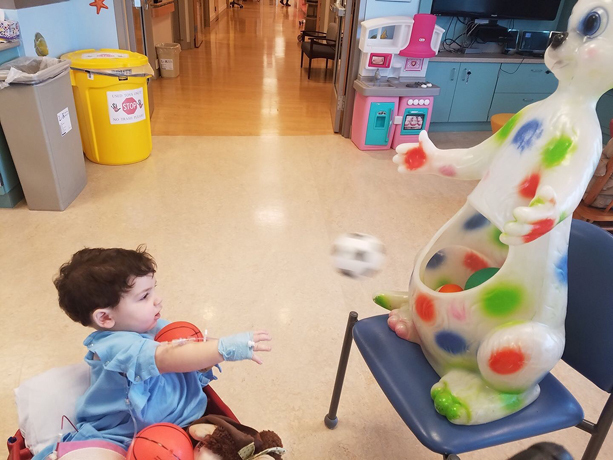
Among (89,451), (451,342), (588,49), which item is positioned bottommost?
(89,451)

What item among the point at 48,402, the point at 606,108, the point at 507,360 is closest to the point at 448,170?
the point at 507,360

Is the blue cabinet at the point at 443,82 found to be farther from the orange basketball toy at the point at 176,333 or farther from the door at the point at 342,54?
the orange basketball toy at the point at 176,333

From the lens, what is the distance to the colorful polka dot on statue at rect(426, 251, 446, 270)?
47.1 inches

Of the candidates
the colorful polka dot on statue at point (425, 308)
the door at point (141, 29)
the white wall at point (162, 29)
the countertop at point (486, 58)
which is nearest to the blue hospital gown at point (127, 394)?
the colorful polka dot on statue at point (425, 308)

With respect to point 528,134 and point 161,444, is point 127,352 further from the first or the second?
point 528,134

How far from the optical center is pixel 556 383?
1159 millimetres

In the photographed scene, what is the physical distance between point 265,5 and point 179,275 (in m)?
15.6

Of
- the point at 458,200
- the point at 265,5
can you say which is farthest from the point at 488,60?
the point at 265,5

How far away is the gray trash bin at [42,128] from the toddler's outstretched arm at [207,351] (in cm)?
194

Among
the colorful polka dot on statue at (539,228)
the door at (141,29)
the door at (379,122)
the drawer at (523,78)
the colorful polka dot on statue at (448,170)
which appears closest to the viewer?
the colorful polka dot on statue at (539,228)

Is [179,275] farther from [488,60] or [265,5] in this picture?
[265,5]

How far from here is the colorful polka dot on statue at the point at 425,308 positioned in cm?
111

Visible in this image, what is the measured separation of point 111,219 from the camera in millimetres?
2566

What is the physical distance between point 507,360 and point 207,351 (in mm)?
631
